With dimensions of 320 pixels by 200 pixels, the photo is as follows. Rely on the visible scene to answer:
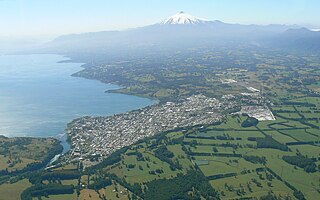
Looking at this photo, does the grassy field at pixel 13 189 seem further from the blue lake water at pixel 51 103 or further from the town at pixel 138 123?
the blue lake water at pixel 51 103

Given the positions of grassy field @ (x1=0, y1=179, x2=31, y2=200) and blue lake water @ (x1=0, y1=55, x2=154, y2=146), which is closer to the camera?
grassy field @ (x1=0, y1=179, x2=31, y2=200)

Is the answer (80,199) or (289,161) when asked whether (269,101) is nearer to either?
(289,161)

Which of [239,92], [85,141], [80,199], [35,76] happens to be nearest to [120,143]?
[85,141]

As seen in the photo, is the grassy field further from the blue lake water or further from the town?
the blue lake water

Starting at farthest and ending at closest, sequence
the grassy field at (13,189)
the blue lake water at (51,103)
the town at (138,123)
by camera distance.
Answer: the blue lake water at (51,103) < the town at (138,123) < the grassy field at (13,189)

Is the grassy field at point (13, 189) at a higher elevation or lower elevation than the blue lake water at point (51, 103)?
higher

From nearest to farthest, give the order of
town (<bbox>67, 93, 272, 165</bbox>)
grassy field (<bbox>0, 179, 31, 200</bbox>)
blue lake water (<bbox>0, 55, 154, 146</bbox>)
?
1. grassy field (<bbox>0, 179, 31, 200</bbox>)
2. town (<bbox>67, 93, 272, 165</bbox>)
3. blue lake water (<bbox>0, 55, 154, 146</bbox>)

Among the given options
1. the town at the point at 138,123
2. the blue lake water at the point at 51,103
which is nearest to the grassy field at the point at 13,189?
the town at the point at 138,123

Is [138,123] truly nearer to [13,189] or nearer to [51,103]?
[13,189]

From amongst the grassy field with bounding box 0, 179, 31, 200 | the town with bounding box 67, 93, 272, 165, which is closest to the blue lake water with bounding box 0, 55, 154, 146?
the town with bounding box 67, 93, 272, 165
